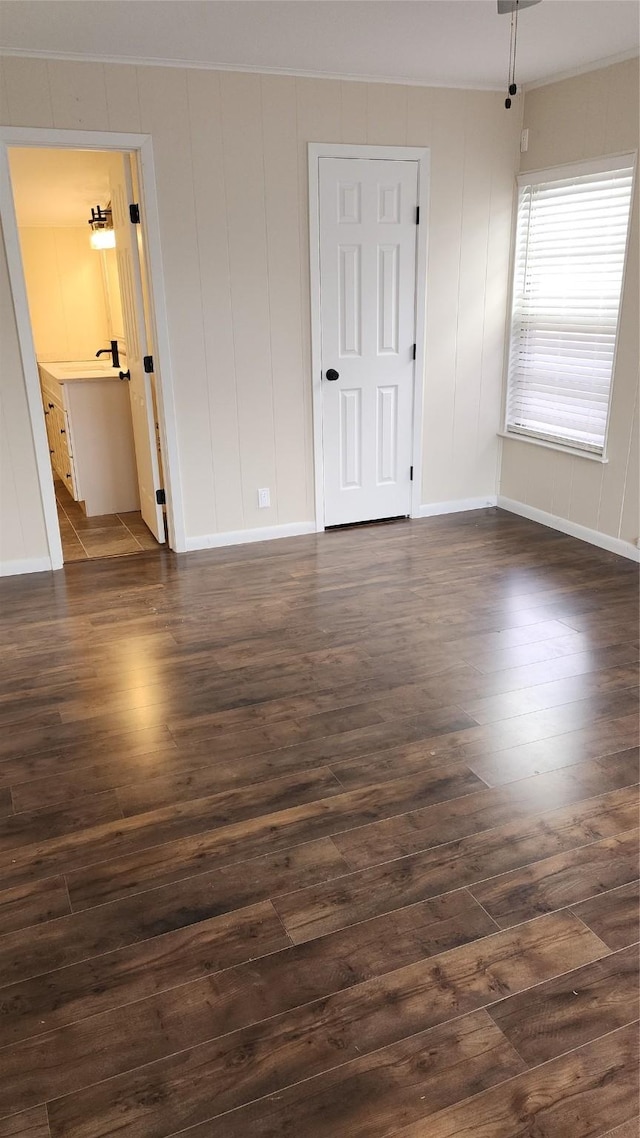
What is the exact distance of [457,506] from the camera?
18.0ft

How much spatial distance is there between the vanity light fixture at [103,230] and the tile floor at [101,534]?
1889mm

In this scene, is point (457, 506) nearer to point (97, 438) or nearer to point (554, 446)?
point (554, 446)

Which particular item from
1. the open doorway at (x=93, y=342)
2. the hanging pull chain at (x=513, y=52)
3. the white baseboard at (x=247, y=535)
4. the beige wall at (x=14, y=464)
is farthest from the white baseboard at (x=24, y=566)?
the hanging pull chain at (x=513, y=52)

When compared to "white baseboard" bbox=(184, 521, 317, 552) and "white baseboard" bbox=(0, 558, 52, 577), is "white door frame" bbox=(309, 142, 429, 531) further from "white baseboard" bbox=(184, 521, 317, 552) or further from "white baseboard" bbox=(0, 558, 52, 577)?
"white baseboard" bbox=(0, 558, 52, 577)

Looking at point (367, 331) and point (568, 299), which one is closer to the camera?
point (568, 299)

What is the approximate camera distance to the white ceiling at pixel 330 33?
3.19 m

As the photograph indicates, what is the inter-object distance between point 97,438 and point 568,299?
328 centimetres

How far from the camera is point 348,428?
4969 millimetres

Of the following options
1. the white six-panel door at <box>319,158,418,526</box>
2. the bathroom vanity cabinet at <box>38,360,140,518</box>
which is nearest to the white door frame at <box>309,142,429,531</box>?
the white six-panel door at <box>319,158,418,526</box>

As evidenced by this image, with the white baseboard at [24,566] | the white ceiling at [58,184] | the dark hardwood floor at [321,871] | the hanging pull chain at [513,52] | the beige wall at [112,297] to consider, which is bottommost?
the dark hardwood floor at [321,871]

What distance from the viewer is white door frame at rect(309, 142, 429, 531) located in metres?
4.43

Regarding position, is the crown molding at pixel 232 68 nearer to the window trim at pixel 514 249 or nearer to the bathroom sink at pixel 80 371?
the window trim at pixel 514 249

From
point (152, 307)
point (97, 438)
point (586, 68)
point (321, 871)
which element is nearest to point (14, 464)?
point (152, 307)

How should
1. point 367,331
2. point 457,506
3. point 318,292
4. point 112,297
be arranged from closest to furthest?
point 318,292
point 367,331
point 457,506
point 112,297
